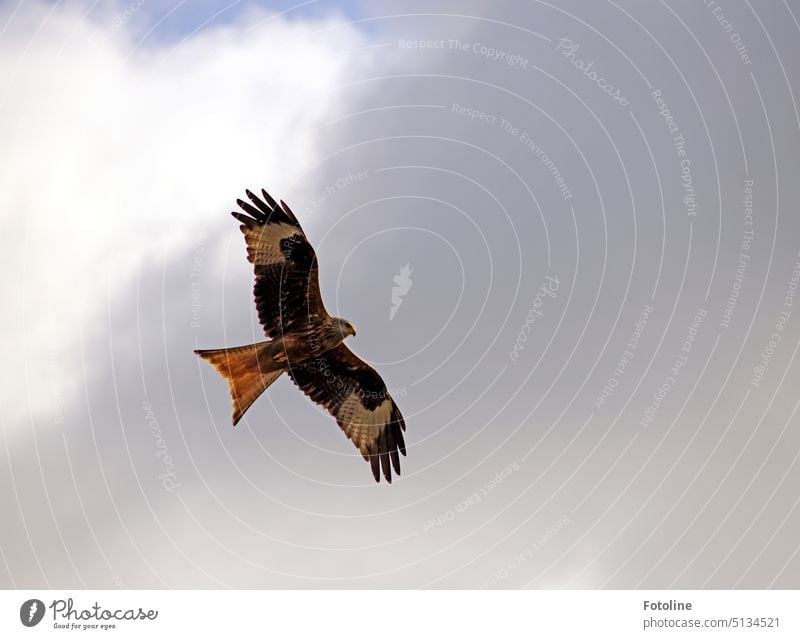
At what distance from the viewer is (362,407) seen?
37.2 ft

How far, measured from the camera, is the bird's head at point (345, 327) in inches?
420

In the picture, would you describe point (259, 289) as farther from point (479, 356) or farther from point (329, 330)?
point (479, 356)

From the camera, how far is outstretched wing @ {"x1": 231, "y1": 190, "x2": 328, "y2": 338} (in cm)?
1035

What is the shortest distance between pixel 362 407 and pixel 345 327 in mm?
1207

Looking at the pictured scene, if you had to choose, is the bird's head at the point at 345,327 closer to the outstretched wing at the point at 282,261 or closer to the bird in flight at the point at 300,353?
the bird in flight at the point at 300,353

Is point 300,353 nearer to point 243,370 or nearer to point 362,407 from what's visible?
point 243,370

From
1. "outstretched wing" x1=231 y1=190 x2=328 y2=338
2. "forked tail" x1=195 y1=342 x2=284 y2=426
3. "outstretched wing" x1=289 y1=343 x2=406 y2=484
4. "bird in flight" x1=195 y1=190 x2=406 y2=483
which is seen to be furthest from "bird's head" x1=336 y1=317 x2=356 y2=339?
"forked tail" x1=195 y1=342 x2=284 y2=426

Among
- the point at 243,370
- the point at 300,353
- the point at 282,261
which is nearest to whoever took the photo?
the point at 282,261

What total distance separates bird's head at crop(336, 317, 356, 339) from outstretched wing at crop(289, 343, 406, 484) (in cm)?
58

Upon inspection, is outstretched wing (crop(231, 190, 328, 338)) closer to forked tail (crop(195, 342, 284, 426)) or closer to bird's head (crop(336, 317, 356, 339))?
bird's head (crop(336, 317, 356, 339))

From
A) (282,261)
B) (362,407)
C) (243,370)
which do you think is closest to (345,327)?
(282,261)

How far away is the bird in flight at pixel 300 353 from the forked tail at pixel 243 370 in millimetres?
12
